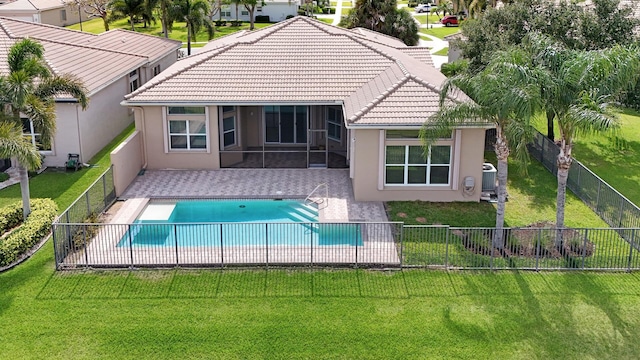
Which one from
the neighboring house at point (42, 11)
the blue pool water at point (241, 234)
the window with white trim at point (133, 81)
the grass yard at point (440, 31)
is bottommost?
the blue pool water at point (241, 234)

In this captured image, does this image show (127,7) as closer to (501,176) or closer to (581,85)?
(501,176)

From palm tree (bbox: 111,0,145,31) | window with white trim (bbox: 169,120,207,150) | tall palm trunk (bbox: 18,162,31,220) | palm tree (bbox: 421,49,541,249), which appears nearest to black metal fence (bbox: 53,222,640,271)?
palm tree (bbox: 421,49,541,249)

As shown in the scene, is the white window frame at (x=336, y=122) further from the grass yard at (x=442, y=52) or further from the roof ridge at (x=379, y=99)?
→ the grass yard at (x=442, y=52)

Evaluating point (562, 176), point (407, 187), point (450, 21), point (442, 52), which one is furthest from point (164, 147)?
point (450, 21)

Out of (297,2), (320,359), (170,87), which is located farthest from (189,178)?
(297,2)

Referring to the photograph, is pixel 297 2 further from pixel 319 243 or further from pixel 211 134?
pixel 319 243

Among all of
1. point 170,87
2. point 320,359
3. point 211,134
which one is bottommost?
point 320,359

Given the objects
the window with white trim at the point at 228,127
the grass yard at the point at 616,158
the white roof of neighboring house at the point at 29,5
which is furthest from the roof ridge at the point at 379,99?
the white roof of neighboring house at the point at 29,5
